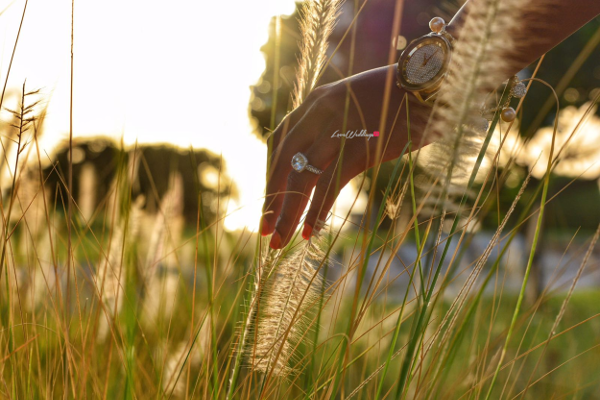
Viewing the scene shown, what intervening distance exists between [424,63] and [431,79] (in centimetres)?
4

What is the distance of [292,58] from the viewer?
701 cm

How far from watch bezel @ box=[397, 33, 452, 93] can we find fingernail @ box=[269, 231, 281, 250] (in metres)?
0.37

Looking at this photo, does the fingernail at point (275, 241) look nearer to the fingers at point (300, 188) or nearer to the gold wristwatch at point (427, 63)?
the fingers at point (300, 188)

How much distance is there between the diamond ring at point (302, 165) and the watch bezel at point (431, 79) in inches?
9.3

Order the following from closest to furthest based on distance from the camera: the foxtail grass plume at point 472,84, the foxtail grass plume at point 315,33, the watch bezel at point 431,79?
1. the foxtail grass plume at point 472,84
2. the watch bezel at point 431,79
3. the foxtail grass plume at point 315,33

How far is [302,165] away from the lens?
100cm

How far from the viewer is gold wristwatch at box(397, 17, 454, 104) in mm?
851

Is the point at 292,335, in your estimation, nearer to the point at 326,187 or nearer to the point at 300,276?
the point at 300,276

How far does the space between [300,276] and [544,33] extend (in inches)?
22.9

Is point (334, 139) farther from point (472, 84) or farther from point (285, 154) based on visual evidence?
point (472, 84)

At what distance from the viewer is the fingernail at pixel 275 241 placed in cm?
97

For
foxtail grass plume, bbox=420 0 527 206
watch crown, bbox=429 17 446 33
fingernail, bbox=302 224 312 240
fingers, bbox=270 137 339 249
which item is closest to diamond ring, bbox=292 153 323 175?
fingers, bbox=270 137 339 249

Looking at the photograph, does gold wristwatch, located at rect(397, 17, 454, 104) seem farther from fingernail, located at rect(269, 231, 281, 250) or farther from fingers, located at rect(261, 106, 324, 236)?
fingernail, located at rect(269, 231, 281, 250)

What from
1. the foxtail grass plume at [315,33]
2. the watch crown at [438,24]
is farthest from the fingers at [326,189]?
the watch crown at [438,24]
